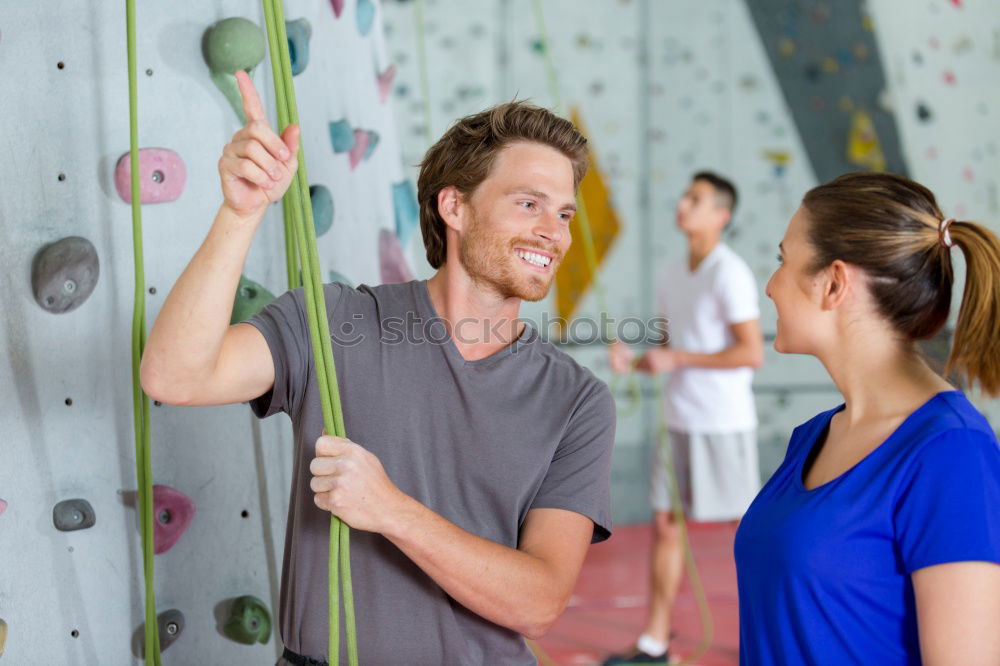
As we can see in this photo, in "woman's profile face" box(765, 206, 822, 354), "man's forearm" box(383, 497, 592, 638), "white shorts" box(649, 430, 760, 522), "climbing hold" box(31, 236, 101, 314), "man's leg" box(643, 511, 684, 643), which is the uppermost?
"climbing hold" box(31, 236, 101, 314)

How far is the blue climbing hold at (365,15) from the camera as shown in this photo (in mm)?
1793

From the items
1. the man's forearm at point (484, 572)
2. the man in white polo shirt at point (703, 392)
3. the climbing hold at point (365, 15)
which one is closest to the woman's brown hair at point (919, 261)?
the man's forearm at point (484, 572)

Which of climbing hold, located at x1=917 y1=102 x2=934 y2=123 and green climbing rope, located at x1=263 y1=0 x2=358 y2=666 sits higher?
climbing hold, located at x1=917 y1=102 x2=934 y2=123

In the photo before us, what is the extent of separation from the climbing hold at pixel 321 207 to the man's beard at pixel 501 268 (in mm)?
320

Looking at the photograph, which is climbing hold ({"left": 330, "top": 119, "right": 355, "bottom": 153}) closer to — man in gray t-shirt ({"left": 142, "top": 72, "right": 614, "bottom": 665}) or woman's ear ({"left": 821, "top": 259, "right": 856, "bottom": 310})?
man in gray t-shirt ({"left": 142, "top": 72, "right": 614, "bottom": 665})

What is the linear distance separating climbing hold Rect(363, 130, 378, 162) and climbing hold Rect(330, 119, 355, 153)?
0.07m

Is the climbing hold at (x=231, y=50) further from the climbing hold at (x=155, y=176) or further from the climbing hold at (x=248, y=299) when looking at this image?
the climbing hold at (x=248, y=299)

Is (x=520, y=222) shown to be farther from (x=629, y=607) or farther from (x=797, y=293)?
(x=629, y=607)

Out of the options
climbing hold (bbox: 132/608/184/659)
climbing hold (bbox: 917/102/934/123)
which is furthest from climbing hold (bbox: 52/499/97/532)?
climbing hold (bbox: 917/102/934/123)

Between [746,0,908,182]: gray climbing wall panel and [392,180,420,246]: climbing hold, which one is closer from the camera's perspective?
[392,180,420,246]: climbing hold

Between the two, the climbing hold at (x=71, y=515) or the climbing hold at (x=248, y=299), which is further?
the climbing hold at (x=248, y=299)

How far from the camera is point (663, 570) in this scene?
9.34 feet

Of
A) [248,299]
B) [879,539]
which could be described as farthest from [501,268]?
[879,539]

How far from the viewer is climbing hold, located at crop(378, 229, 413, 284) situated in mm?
1786
